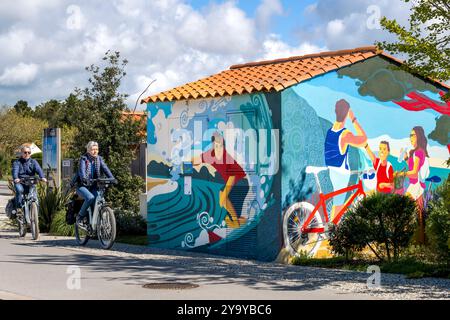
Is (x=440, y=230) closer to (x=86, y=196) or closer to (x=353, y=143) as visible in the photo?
(x=353, y=143)

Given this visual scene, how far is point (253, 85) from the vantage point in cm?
1418

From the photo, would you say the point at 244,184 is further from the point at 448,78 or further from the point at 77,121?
the point at 77,121

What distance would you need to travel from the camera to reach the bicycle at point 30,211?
16359mm

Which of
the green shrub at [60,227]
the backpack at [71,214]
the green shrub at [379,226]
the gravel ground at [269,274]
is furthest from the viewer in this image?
the green shrub at [60,227]

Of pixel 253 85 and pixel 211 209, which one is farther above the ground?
pixel 253 85

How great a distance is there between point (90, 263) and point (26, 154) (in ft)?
17.7

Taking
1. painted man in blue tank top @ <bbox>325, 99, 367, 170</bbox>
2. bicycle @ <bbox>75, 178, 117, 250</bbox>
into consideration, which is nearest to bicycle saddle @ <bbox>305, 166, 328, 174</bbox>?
painted man in blue tank top @ <bbox>325, 99, 367, 170</bbox>

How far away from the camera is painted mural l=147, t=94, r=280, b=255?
13.9 m

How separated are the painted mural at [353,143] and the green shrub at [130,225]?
17.7ft

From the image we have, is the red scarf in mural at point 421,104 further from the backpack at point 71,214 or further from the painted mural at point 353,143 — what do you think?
the backpack at point 71,214

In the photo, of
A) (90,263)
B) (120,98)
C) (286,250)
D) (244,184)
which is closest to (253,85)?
(244,184)

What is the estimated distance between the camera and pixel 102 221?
14570mm

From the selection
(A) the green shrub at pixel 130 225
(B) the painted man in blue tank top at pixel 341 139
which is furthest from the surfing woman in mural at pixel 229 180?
(A) the green shrub at pixel 130 225
